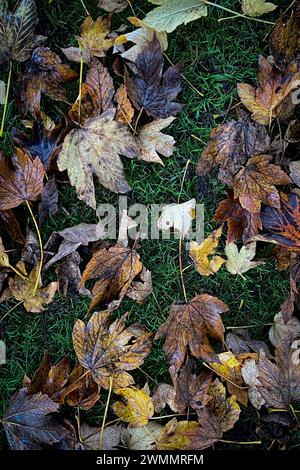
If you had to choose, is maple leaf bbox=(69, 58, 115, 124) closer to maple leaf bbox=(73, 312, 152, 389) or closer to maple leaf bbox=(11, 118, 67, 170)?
maple leaf bbox=(11, 118, 67, 170)

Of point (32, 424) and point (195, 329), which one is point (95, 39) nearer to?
point (195, 329)

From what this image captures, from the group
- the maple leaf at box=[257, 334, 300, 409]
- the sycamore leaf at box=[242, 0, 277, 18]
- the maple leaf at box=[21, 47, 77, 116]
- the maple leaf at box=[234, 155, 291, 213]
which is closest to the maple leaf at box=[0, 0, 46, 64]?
the maple leaf at box=[21, 47, 77, 116]

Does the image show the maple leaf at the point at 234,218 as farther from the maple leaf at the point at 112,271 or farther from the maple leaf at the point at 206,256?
the maple leaf at the point at 112,271

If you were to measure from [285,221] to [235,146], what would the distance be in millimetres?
273

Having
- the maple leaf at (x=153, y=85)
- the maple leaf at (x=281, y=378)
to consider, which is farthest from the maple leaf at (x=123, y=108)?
the maple leaf at (x=281, y=378)

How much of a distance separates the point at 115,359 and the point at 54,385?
21cm

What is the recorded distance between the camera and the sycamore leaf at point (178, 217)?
1668mm

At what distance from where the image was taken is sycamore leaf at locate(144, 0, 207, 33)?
1.55 meters

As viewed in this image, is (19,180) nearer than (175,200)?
Yes

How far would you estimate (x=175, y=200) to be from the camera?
1683 mm

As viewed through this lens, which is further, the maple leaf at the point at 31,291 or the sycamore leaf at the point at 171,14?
the maple leaf at the point at 31,291

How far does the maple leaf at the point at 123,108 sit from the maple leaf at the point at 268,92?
34cm

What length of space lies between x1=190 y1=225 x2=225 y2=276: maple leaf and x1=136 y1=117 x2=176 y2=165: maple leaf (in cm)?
29

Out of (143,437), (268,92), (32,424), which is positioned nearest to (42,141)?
(268,92)
